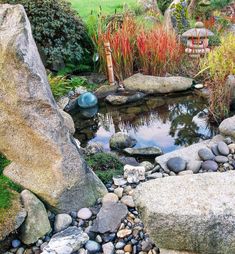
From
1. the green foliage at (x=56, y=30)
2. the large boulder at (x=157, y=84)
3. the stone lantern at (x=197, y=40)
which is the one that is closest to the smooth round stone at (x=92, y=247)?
the large boulder at (x=157, y=84)

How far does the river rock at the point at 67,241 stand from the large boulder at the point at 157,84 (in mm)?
3763

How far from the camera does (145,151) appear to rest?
3965mm

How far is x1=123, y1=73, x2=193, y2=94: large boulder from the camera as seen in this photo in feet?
19.0

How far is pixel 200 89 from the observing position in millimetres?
5789

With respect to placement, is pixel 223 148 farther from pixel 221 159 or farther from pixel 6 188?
pixel 6 188

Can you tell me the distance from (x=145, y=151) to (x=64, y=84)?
2123 millimetres

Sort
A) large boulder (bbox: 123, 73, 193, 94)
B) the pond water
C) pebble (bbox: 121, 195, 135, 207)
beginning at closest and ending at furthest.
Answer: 1. pebble (bbox: 121, 195, 135, 207)
2. the pond water
3. large boulder (bbox: 123, 73, 193, 94)

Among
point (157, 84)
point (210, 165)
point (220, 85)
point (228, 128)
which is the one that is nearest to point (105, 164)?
point (210, 165)

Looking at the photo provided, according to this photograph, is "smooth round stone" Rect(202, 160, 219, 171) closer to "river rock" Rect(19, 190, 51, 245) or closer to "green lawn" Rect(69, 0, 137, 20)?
"river rock" Rect(19, 190, 51, 245)

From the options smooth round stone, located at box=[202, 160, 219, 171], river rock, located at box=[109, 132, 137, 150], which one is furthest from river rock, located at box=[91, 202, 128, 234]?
river rock, located at box=[109, 132, 137, 150]

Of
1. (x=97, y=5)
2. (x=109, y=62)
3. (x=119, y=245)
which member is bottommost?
(x=119, y=245)

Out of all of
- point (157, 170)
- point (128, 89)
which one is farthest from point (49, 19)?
point (157, 170)

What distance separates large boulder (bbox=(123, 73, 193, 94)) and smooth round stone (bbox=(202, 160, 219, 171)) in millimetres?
2561

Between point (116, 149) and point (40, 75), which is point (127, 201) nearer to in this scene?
point (40, 75)
